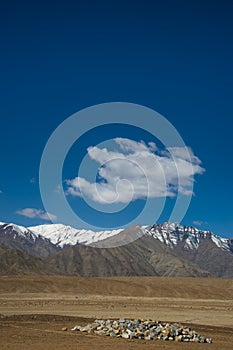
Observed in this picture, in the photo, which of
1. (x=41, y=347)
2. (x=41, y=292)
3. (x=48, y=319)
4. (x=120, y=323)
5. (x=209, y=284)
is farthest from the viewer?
(x=209, y=284)

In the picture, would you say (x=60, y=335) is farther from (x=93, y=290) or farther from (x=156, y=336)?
(x=93, y=290)

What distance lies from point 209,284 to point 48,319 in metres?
111

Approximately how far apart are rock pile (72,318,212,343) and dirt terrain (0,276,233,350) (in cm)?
86

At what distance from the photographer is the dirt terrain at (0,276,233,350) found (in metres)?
27.9

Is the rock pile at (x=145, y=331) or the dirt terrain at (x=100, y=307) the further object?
the rock pile at (x=145, y=331)

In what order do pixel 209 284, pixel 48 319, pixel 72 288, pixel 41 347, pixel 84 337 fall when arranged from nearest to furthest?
1. pixel 41 347
2. pixel 84 337
3. pixel 48 319
4. pixel 72 288
5. pixel 209 284

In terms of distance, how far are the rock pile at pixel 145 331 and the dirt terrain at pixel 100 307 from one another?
864mm

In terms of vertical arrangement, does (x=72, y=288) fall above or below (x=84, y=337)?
above

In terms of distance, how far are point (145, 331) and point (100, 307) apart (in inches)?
1589

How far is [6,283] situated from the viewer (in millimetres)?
114750

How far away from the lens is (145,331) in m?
29.9

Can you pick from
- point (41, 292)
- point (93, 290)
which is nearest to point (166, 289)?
point (93, 290)

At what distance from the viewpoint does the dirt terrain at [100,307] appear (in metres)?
27.9

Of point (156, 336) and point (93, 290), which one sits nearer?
point (156, 336)
